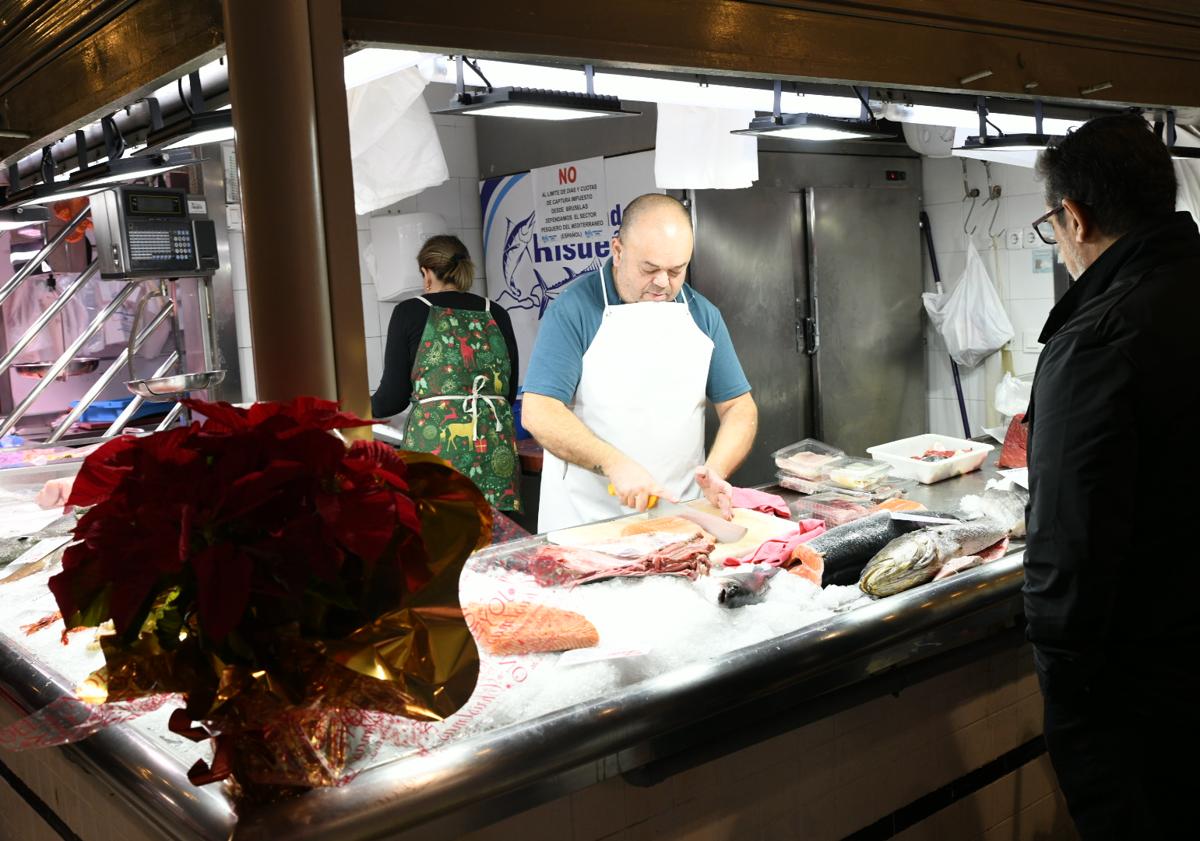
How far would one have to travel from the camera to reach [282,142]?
157 cm

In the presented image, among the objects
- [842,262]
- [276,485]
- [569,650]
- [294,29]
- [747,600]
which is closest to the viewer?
[276,485]

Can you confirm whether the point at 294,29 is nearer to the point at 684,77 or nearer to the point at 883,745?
the point at 684,77

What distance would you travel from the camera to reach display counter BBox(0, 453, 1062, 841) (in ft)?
4.56

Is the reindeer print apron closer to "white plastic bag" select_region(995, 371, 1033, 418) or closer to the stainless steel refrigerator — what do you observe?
the stainless steel refrigerator

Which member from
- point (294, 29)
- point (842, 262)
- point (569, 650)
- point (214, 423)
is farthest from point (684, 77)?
point (842, 262)

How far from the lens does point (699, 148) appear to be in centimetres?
425

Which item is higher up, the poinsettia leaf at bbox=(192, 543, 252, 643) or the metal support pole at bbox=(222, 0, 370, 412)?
the metal support pole at bbox=(222, 0, 370, 412)

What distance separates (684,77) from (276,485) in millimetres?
1700

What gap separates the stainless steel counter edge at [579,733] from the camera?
4.25 feet

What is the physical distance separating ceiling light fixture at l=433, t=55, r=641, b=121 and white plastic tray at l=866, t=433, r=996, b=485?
149cm

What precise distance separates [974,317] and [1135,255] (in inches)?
171

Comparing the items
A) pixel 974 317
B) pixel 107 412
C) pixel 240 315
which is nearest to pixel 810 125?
pixel 240 315

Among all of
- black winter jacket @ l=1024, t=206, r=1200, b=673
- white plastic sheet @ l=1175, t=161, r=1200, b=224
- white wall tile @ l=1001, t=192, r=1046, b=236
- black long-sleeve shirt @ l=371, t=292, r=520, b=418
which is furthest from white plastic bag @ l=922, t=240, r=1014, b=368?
black winter jacket @ l=1024, t=206, r=1200, b=673

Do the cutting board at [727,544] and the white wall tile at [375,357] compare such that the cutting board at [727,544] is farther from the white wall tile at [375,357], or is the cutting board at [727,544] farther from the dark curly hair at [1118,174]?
the white wall tile at [375,357]
